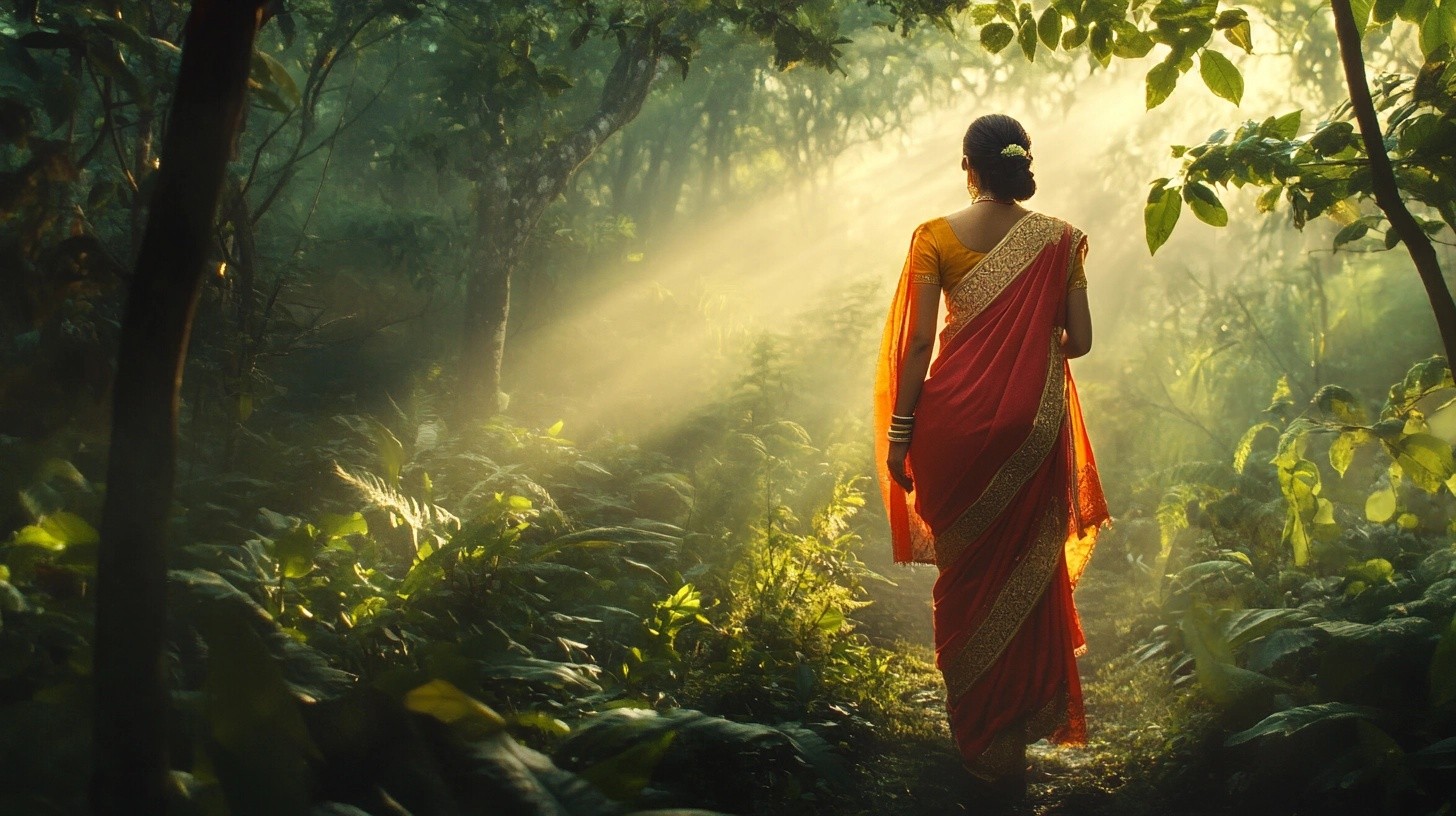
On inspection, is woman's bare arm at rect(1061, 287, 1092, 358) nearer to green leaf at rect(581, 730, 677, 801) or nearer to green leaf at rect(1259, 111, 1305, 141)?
green leaf at rect(1259, 111, 1305, 141)

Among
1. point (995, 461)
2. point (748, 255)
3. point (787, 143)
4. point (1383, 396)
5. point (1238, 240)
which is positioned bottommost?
point (995, 461)

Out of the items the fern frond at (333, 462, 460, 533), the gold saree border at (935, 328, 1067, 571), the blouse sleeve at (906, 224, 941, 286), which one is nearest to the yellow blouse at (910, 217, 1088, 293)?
the blouse sleeve at (906, 224, 941, 286)

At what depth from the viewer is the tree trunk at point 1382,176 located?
238 cm

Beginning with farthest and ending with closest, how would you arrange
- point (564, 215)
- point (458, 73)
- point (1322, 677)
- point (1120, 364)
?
point (564, 215) → point (1120, 364) → point (458, 73) → point (1322, 677)

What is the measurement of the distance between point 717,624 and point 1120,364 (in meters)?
8.39

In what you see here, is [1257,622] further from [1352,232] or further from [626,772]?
[626,772]

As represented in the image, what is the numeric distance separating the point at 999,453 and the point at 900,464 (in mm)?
409

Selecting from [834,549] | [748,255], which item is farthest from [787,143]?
[834,549]

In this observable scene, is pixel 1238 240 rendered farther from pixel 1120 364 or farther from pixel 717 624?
pixel 717 624

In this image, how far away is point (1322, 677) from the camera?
3.24 metres

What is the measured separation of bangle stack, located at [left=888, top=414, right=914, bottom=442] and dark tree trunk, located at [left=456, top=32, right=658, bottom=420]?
4.79m

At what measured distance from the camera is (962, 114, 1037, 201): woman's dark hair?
382 cm

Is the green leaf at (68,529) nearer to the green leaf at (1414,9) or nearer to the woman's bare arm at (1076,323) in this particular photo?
the woman's bare arm at (1076,323)


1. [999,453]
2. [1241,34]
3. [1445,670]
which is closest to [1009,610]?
[999,453]
